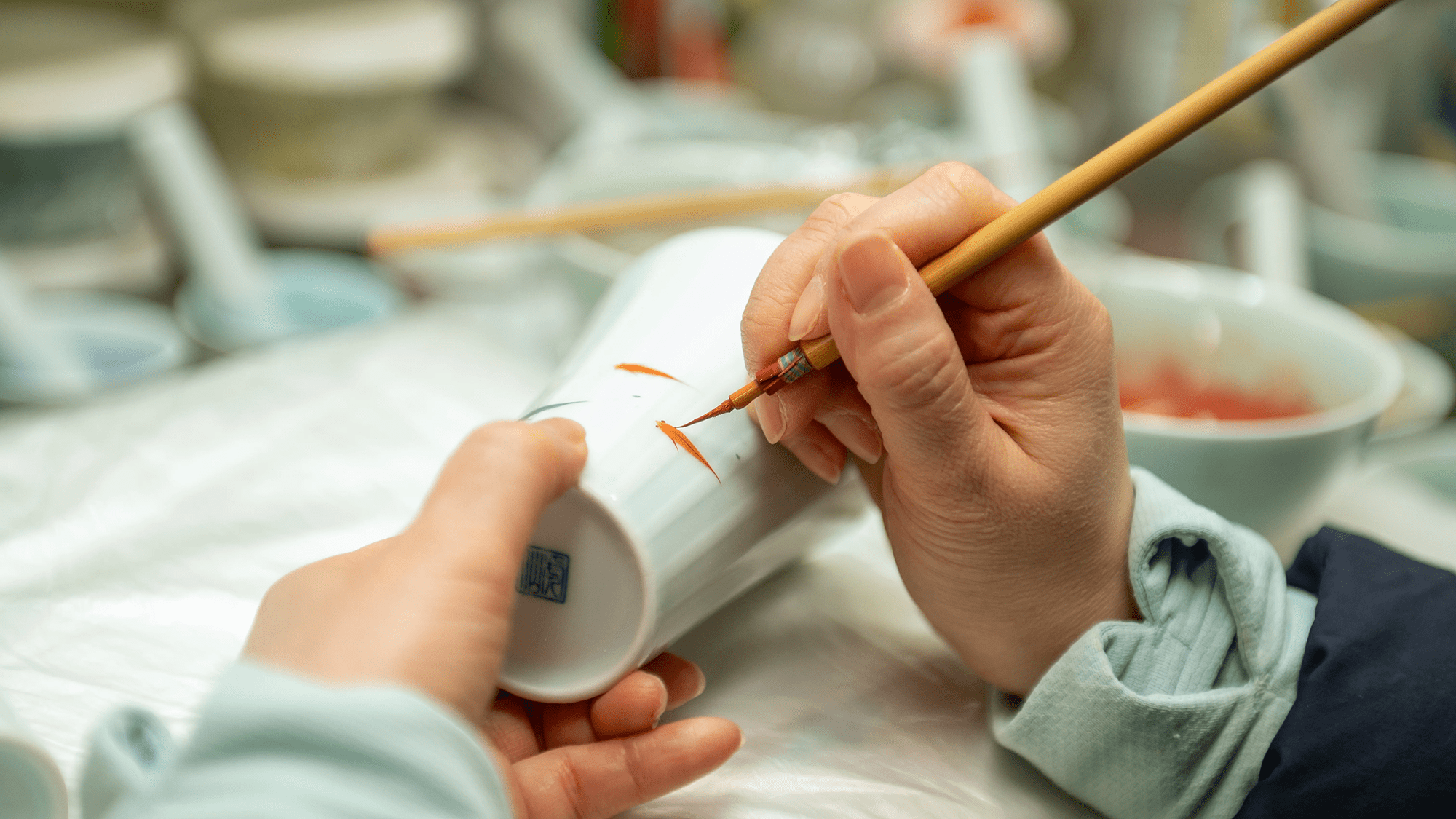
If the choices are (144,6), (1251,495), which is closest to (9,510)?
(1251,495)

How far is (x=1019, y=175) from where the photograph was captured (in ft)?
2.28

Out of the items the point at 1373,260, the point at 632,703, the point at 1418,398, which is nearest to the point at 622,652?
the point at 632,703

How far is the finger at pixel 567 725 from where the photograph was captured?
0.34 metres

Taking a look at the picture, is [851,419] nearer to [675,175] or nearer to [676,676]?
[676,676]

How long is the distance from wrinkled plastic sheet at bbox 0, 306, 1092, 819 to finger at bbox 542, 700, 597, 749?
3 centimetres

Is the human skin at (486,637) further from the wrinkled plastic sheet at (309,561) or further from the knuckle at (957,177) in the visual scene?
the knuckle at (957,177)

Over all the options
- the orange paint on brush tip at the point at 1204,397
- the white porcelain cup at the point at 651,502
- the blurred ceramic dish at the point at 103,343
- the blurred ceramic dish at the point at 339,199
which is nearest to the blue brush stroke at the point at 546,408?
the white porcelain cup at the point at 651,502

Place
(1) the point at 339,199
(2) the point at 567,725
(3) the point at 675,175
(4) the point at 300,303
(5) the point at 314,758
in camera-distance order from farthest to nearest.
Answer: (1) the point at 339,199
(4) the point at 300,303
(3) the point at 675,175
(2) the point at 567,725
(5) the point at 314,758

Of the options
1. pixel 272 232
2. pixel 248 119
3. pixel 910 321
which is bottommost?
pixel 272 232

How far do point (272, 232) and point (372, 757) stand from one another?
0.86 metres

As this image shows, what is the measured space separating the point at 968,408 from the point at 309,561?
0.29 metres

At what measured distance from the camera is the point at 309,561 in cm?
44

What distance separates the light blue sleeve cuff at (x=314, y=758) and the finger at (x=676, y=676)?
12 cm

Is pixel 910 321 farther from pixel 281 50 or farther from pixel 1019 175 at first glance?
pixel 281 50
